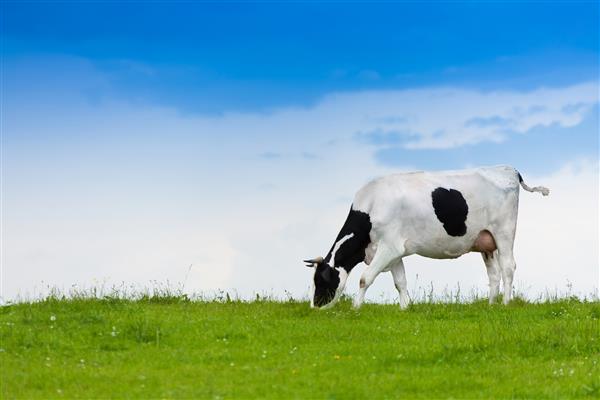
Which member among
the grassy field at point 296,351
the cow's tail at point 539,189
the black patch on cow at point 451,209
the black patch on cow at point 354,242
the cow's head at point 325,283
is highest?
the cow's tail at point 539,189

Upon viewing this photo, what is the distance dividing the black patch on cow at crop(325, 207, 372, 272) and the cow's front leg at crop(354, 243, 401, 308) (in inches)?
18.4

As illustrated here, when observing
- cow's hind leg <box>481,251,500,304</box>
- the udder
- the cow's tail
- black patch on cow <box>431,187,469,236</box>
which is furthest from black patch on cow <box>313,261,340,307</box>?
the cow's tail

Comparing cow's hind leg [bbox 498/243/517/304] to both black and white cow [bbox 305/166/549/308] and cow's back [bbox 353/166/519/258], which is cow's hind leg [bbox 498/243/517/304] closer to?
black and white cow [bbox 305/166/549/308]

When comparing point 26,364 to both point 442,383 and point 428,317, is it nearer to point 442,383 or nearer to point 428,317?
point 442,383

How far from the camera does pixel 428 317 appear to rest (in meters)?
20.4

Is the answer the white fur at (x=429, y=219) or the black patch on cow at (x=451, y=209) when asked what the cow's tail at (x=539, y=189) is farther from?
the black patch on cow at (x=451, y=209)

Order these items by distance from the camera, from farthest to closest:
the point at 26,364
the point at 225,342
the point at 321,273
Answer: the point at 321,273 < the point at 225,342 < the point at 26,364

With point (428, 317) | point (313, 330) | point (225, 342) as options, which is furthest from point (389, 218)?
point (225, 342)

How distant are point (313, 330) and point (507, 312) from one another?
4893mm

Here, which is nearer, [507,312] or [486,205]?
[507,312]

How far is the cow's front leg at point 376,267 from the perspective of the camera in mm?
21797

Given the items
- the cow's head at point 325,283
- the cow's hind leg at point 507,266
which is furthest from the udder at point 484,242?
the cow's head at point 325,283

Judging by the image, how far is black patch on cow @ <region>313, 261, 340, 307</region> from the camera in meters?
21.9

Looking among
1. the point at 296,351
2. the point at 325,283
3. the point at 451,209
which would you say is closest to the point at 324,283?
the point at 325,283
